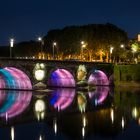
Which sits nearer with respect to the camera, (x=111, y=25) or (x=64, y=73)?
(x=64, y=73)

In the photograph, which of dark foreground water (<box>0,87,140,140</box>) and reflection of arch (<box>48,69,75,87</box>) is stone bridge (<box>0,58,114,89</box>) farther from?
dark foreground water (<box>0,87,140,140</box>)

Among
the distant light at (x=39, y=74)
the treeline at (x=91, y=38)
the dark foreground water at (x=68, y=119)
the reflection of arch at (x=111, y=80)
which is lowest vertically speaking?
the dark foreground water at (x=68, y=119)

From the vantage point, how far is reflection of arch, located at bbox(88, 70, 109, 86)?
282 ft

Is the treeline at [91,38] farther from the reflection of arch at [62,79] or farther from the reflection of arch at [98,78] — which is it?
the reflection of arch at [62,79]

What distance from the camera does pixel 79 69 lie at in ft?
252

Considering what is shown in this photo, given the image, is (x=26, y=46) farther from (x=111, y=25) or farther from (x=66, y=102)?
(x=66, y=102)

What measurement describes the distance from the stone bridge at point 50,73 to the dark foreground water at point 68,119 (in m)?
11.4

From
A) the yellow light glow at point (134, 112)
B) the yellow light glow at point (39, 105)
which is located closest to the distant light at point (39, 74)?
the yellow light glow at point (39, 105)

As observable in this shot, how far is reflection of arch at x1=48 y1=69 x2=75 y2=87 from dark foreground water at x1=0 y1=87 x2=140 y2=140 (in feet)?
69.8

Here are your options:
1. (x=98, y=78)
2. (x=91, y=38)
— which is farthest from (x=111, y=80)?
(x=91, y=38)

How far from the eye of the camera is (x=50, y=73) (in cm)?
7150

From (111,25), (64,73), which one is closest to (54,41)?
(111,25)

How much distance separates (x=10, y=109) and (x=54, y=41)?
2337 inches

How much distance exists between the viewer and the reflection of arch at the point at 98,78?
86025 mm
